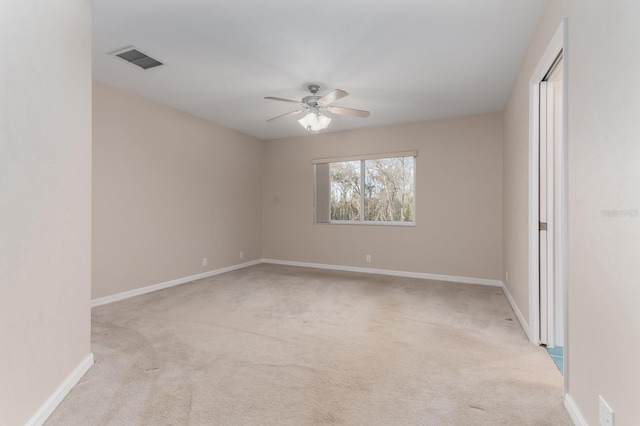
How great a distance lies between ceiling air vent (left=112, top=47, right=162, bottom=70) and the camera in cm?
287

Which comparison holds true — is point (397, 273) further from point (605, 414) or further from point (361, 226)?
point (605, 414)

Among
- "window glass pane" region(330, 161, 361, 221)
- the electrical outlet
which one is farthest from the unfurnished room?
"window glass pane" region(330, 161, 361, 221)

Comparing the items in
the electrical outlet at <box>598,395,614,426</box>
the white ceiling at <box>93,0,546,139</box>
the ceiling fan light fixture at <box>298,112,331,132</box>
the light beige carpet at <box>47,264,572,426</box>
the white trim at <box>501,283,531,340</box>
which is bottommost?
the light beige carpet at <box>47,264,572,426</box>

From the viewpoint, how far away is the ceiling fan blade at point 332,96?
2995 mm

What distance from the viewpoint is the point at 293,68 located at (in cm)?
320

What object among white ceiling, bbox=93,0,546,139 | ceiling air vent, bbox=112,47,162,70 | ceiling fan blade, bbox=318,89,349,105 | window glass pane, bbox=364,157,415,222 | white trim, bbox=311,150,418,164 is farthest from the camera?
window glass pane, bbox=364,157,415,222

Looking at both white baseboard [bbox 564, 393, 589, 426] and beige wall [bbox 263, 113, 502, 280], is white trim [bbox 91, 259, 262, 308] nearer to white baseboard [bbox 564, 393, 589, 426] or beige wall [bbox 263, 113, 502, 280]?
beige wall [bbox 263, 113, 502, 280]

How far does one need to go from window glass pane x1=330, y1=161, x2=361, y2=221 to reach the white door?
333cm

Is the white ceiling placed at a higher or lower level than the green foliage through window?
higher

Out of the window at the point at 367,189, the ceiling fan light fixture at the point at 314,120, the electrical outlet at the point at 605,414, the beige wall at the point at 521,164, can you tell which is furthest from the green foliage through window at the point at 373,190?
the electrical outlet at the point at 605,414

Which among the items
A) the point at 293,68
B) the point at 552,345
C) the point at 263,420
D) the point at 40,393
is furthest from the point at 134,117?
the point at 552,345

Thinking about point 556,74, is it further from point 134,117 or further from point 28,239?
point 134,117

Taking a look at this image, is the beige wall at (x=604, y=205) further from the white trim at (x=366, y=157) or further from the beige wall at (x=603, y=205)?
the white trim at (x=366, y=157)

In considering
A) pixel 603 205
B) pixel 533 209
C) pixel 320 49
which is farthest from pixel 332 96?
pixel 603 205
